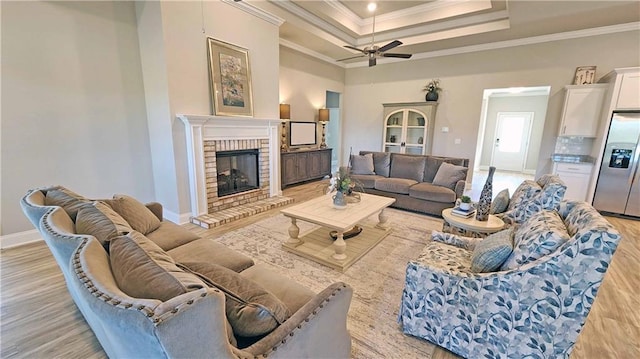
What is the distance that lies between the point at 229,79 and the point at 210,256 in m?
3.08

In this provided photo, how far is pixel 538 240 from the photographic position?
148cm

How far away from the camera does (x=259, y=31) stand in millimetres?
4473

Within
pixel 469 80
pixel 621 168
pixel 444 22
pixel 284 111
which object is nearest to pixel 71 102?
pixel 284 111

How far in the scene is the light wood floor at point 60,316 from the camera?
175cm

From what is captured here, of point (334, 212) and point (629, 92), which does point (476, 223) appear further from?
point (629, 92)

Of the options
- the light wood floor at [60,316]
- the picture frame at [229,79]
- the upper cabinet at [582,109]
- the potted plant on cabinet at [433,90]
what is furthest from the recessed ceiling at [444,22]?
the light wood floor at [60,316]

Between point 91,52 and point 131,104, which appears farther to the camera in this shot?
point 131,104

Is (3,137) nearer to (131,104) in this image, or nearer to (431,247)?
(131,104)

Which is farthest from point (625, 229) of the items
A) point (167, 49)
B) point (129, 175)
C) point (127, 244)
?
point (129, 175)

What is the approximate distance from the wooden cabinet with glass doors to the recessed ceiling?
4.22ft

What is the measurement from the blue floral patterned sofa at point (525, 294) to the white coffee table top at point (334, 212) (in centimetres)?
101

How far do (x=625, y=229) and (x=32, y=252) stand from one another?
7.68m

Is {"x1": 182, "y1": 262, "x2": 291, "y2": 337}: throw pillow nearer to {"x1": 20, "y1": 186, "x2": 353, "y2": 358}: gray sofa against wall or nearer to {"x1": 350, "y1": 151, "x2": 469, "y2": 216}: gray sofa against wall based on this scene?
{"x1": 20, "y1": 186, "x2": 353, "y2": 358}: gray sofa against wall

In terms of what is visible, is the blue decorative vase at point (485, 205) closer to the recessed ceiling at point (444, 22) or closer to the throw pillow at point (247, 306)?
the throw pillow at point (247, 306)
